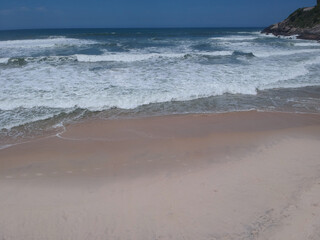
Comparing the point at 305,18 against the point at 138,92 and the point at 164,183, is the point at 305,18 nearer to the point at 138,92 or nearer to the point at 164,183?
the point at 138,92

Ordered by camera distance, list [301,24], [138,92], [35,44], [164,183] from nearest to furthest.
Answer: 1. [164,183]
2. [138,92]
3. [35,44]
4. [301,24]

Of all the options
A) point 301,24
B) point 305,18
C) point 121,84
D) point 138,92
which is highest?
point 305,18

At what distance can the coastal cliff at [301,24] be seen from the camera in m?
38.5

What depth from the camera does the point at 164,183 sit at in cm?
375

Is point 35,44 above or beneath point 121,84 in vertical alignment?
above

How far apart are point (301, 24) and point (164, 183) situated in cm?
4919

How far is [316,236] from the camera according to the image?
2.66 m

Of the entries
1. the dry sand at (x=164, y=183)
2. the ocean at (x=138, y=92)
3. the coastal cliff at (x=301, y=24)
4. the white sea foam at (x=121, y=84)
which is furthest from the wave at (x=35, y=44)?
the coastal cliff at (x=301, y=24)

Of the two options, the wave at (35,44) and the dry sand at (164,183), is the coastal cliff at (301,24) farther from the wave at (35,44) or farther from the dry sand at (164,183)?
the dry sand at (164,183)

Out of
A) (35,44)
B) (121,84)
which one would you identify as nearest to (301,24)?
(35,44)

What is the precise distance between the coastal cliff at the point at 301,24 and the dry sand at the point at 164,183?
128 ft

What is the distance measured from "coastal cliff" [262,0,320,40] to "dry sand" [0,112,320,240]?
1541 inches

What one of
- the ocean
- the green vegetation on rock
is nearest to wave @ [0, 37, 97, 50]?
the ocean

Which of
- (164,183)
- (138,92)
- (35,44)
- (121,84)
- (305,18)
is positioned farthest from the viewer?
(305,18)
